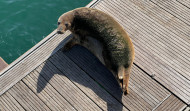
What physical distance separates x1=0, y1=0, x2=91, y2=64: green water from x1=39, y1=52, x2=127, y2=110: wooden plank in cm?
385

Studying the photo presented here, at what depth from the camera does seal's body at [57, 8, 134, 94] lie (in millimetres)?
9250

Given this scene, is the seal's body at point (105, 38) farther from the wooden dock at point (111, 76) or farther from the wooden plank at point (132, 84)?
the wooden dock at point (111, 76)

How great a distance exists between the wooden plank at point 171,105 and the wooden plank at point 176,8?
3946 mm

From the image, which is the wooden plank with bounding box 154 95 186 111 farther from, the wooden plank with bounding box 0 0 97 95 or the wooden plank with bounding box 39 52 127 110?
the wooden plank with bounding box 0 0 97 95

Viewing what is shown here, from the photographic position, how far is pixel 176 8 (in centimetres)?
1155

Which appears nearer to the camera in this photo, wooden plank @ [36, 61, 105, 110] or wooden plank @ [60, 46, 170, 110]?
wooden plank @ [60, 46, 170, 110]

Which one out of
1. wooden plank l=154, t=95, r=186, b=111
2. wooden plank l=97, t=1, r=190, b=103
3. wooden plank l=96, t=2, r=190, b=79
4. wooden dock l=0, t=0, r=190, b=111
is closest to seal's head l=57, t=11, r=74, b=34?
wooden dock l=0, t=0, r=190, b=111

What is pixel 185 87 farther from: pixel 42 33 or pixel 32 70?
pixel 42 33

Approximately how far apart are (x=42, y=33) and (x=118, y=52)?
255 inches

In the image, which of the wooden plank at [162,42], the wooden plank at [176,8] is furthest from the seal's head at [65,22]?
the wooden plank at [176,8]

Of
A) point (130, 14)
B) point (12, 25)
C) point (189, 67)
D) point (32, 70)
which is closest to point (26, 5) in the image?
point (12, 25)

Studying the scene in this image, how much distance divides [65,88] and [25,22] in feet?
21.5

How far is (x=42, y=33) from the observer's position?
14.1m

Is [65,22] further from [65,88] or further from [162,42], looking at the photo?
[162,42]
